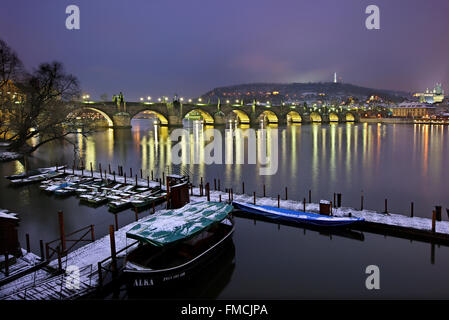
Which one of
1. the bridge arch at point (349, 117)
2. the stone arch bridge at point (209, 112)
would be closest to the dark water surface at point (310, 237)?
the stone arch bridge at point (209, 112)

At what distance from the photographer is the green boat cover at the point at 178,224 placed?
A: 9938 mm

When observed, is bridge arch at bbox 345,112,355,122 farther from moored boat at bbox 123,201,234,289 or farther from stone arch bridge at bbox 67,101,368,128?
moored boat at bbox 123,201,234,289

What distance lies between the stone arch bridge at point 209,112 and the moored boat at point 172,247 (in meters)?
47.3

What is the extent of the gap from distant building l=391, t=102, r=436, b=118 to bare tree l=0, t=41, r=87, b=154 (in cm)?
16545

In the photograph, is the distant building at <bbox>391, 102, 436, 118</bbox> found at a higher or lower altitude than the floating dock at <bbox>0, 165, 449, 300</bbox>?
higher

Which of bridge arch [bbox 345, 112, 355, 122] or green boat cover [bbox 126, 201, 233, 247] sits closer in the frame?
green boat cover [bbox 126, 201, 233, 247]

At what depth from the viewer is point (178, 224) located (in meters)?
10.9

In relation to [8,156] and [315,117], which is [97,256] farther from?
[315,117]

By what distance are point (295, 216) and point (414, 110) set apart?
570 feet

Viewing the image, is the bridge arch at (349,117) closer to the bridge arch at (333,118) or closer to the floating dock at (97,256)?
the bridge arch at (333,118)

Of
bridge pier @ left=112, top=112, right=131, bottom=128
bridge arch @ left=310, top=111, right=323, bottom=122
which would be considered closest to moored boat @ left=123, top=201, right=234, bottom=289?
bridge pier @ left=112, top=112, right=131, bottom=128

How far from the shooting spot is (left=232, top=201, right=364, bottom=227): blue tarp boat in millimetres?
13992

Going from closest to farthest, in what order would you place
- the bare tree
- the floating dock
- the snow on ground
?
the floating dock → the bare tree → the snow on ground
